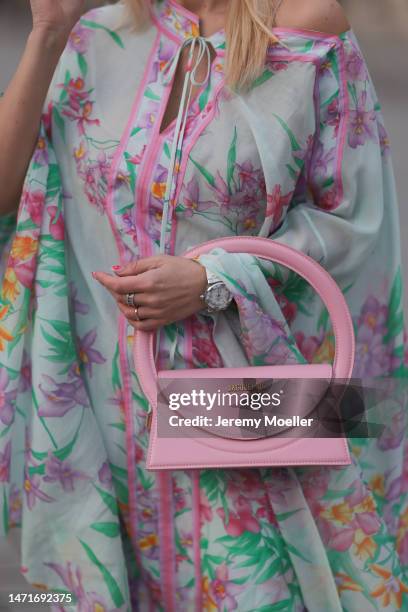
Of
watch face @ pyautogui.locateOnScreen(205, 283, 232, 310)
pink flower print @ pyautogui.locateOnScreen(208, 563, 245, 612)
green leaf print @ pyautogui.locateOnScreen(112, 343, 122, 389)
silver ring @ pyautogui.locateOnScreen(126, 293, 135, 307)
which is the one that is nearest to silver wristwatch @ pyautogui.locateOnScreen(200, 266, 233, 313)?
watch face @ pyautogui.locateOnScreen(205, 283, 232, 310)

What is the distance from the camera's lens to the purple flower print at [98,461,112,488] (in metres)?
1.79

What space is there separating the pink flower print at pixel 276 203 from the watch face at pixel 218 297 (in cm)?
16

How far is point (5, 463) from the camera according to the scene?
70.6 inches

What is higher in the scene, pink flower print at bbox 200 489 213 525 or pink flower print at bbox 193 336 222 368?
pink flower print at bbox 193 336 222 368

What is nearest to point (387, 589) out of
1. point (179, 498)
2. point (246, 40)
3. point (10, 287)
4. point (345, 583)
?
point (345, 583)

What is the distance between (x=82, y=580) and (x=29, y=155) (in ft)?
2.38

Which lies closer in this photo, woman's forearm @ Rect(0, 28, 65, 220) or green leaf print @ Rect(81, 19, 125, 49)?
woman's forearm @ Rect(0, 28, 65, 220)

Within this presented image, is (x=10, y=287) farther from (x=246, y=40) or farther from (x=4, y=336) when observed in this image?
(x=246, y=40)

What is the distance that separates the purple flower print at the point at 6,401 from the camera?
5.81 feet

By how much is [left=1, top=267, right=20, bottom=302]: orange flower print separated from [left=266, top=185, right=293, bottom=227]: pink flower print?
0.45 meters

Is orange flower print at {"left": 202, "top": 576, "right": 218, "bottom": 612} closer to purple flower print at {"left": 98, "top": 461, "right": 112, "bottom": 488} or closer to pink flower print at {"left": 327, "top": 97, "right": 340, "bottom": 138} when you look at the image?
purple flower print at {"left": 98, "top": 461, "right": 112, "bottom": 488}

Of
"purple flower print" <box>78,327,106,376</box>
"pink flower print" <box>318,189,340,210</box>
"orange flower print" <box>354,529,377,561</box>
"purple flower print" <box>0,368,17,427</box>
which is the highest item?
"pink flower print" <box>318,189,340,210</box>

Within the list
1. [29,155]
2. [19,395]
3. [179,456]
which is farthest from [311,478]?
[29,155]

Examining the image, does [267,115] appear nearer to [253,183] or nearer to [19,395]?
[253,183]
